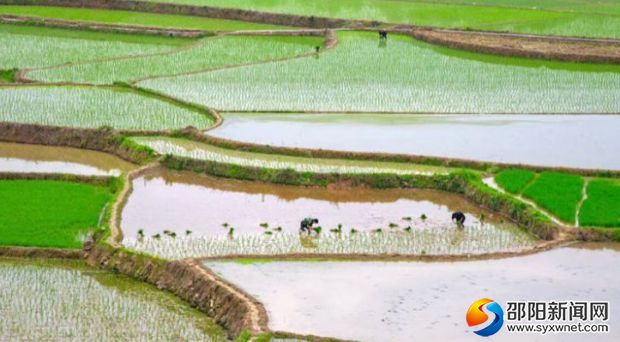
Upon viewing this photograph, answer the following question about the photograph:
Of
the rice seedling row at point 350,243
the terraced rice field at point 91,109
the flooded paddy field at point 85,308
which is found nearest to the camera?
the flooded paddy field at point 85,308

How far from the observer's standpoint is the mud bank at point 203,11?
2928 cm

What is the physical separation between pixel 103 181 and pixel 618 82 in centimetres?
1033

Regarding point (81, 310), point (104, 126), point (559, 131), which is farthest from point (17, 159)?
point (559, 131)

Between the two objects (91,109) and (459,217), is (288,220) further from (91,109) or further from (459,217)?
(91,109)

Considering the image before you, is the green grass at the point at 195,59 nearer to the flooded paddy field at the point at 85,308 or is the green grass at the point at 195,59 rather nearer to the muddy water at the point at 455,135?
the muddy water at the point at 455,135

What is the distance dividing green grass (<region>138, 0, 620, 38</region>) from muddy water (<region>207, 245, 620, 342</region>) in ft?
46.5

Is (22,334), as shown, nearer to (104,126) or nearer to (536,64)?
(104,126)

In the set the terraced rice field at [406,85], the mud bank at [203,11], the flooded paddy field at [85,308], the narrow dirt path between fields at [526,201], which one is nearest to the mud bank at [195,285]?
the flooded paddy field at [85,308]

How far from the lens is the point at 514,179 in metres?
16.5

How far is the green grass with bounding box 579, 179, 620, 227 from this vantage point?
1485cm

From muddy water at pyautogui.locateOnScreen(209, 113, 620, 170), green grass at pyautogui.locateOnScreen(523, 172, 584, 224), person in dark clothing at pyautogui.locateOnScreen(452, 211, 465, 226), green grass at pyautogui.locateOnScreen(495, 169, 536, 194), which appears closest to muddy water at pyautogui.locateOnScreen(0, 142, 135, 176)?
muddy water at pyautogui.locateOnScreen(209, 113, 620, 170)

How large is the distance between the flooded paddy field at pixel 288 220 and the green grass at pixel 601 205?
0.83 metres

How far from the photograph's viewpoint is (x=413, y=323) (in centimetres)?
1178

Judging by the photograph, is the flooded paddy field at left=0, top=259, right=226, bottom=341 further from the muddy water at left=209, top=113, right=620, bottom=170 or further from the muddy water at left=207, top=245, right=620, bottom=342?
the muddy water at left=209, top=113, right=620, bottom=170
